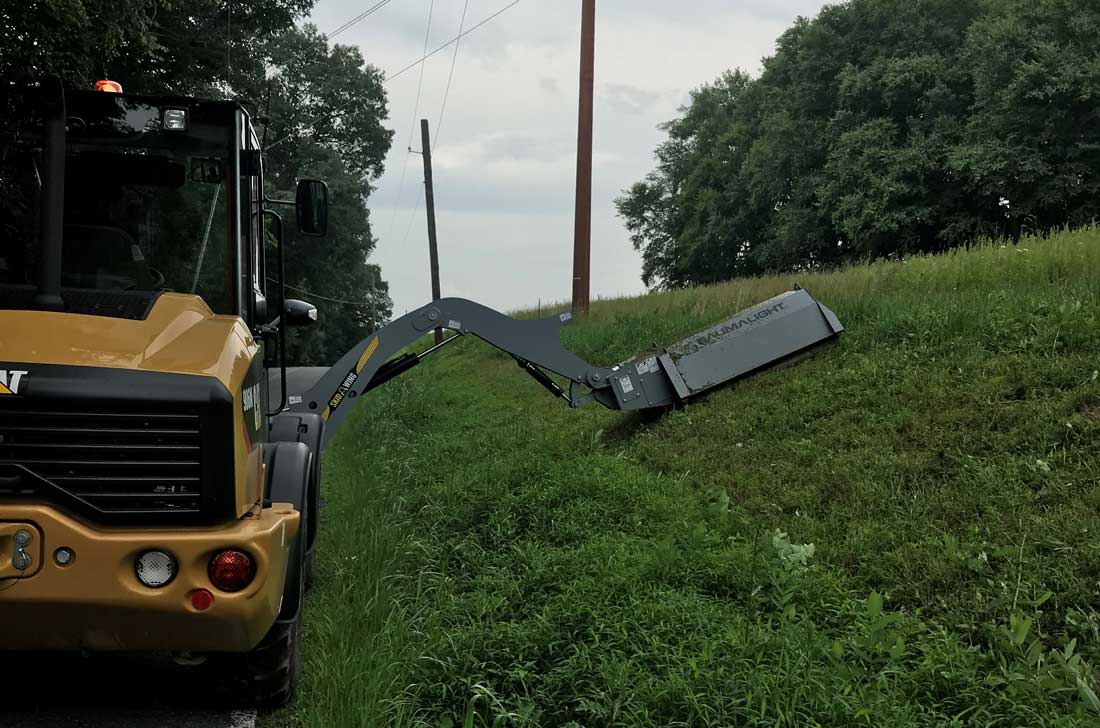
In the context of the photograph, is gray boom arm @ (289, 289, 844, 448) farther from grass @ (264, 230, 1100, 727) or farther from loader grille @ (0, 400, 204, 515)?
loader grille @ (0, 400, 204, 515)

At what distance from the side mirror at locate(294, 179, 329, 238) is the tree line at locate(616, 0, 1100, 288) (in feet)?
59.7

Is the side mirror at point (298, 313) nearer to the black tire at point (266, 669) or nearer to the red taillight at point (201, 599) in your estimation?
the black tire at point (266, 669)

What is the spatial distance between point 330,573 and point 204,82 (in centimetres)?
1386

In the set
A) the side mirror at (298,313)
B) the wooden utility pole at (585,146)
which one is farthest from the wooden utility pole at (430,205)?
the side mirror at (298,313)

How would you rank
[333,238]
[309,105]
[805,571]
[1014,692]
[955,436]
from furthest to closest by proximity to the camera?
1. [309,105]
2. [333,238]
3. [955,436]
4. [805,571]
5. [1014,692]

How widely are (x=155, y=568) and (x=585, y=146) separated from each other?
39.4 ft

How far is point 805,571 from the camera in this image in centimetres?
491

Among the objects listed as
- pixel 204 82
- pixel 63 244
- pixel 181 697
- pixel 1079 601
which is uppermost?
pixel 204 82

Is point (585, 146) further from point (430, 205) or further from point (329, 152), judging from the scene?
point (329, 152)

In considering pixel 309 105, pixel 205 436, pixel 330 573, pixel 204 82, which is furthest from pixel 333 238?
pixel 205 436

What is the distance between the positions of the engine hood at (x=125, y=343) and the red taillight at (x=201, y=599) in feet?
2.35

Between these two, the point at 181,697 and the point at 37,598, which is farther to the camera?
the point at 181,697

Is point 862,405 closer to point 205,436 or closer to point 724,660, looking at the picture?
point 724,660

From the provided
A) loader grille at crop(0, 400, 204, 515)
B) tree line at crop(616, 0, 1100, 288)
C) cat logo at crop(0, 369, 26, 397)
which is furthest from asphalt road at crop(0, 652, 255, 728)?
tree line at crop(616, 0, 1100, 288)
